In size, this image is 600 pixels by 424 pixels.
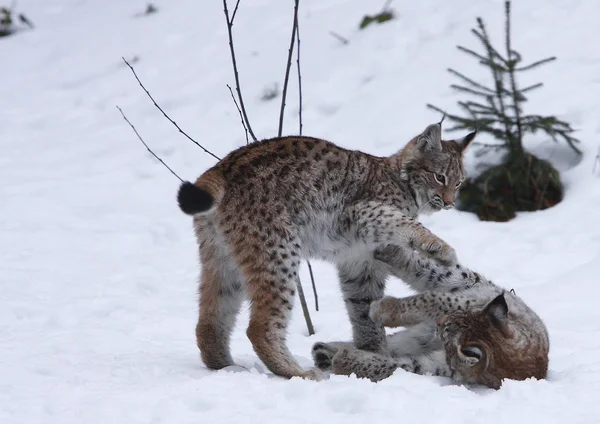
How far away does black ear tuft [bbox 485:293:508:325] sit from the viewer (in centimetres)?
458

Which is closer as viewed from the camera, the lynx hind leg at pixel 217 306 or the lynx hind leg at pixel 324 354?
the lynx hind leg at pixel 217 306

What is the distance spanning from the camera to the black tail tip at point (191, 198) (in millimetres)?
4492

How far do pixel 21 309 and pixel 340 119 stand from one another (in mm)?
4704

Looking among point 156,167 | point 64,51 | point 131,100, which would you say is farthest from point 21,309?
point 64,51

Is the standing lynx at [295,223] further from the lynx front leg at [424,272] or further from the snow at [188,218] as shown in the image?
the snow at [188,218]

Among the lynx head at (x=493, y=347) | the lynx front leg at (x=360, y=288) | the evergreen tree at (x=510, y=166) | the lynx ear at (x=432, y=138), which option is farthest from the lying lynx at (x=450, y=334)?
the evergreen tree at (x=510, y=166)

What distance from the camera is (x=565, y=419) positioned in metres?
3.76

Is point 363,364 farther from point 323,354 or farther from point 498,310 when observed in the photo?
point 498,310

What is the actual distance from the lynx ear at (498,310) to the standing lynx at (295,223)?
0.60 m

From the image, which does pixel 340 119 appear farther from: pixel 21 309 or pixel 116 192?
pixel 21 309

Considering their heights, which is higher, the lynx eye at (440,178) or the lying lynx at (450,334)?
the lynx eye at (440,178)

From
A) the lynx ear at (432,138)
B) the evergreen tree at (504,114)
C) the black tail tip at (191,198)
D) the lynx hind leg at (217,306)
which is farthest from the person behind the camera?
the evergreen tree at (504,114)

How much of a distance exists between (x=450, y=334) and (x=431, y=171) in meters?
1.42

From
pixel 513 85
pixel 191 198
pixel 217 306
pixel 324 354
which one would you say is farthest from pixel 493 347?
pixel 513 85
